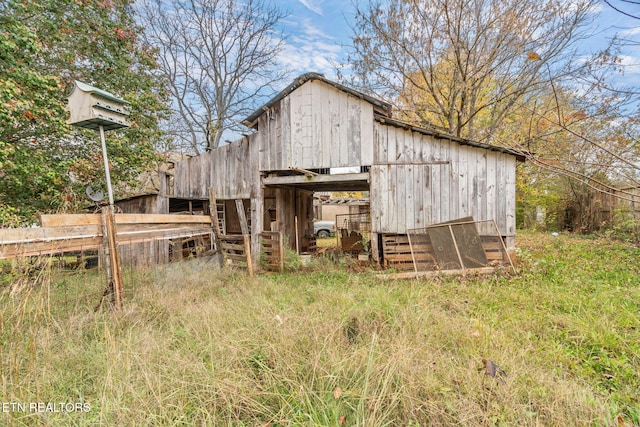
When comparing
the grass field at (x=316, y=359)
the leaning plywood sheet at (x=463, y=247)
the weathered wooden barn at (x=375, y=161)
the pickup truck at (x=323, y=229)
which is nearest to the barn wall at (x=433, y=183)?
the weathered wooden barn at (x=375, y=161)

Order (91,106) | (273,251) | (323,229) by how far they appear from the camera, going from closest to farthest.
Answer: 1. (91,106)
2. (273,251)
3. (323,229)

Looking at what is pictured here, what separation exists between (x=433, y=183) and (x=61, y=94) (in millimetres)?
10424

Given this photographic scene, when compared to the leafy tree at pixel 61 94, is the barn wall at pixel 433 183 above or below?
below

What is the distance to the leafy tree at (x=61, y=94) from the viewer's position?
19.4 ft

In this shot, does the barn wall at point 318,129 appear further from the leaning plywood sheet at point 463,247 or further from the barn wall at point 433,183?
the leaning plywood sheet at point 463,247

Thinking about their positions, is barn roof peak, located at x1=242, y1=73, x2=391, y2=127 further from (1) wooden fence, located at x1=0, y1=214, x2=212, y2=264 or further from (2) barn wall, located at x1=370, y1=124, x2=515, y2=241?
(1) wooden fence, located at x1=0, y1=214, x2=212, y2=264

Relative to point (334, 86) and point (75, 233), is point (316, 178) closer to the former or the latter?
point (334, 86)

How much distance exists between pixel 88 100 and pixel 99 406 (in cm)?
362

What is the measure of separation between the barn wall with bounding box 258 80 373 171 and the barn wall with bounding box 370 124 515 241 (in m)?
0.51

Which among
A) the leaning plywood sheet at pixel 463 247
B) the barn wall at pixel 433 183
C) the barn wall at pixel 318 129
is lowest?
the leaning plywood sheet at pixel 463 247

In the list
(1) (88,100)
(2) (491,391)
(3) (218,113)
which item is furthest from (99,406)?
(3) (218,113)

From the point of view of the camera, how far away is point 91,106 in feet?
11.5

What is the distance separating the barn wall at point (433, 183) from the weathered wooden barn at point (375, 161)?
0.08 ft

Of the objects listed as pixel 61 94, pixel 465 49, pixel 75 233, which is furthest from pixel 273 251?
pixel 465 49
